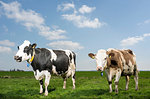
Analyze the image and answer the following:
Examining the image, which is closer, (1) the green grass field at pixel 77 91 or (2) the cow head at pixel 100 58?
(2) the cow head at pixel 100 58

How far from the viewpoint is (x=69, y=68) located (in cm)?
1147

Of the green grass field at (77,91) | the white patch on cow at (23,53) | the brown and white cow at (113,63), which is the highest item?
the white patch on cow at (23,53)

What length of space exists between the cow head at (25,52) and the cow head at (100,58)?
3.69 m

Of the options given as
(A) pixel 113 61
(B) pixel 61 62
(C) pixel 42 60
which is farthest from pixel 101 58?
(C) pixel 42 60

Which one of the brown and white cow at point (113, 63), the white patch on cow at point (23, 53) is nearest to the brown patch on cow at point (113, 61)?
the brown and white cow at point (113, 63)

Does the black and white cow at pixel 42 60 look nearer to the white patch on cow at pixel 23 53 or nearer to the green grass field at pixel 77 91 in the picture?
the white patch on cow at pixel 23 53

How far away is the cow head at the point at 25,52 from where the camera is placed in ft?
29.5

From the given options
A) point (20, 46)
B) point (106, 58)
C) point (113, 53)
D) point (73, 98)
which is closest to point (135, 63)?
point (113, 53)

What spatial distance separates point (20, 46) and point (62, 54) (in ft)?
9.75

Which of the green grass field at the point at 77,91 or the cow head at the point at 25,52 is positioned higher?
the cow head at the point at 25,52

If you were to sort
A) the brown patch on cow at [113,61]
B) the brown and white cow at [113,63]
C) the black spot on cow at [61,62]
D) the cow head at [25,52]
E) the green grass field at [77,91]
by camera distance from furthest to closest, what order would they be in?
the black spot on cow at [61,62] → the cow head at [25,52] → the brown patch on cow at [113,61] → the green grass field at [77,91] → the brown and white cow at [113,63]

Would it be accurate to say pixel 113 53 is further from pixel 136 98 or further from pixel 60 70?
pixel 60 70

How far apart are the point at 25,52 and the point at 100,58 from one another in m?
4.40

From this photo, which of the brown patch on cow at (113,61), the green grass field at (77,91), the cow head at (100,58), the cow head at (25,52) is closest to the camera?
the cow head at (100,58)
